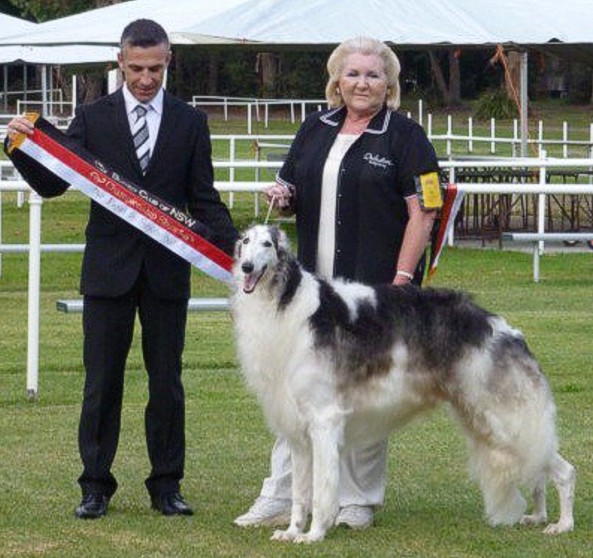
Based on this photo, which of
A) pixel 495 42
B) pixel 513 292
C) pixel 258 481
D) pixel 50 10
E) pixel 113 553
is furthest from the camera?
pixel 50 10

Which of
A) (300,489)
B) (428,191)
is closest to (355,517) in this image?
(300,489)

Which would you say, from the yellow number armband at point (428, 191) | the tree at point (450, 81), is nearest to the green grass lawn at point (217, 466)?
the yellow number armband at point (428, 191)

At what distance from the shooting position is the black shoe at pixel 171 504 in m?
8.32

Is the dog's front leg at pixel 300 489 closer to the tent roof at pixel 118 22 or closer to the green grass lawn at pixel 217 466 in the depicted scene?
the green grass lawn at pixel 217 466

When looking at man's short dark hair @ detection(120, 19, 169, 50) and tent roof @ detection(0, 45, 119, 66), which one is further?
tent roof @ detection(0, 45, 119, 66)

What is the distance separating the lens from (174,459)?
8453 millimetres

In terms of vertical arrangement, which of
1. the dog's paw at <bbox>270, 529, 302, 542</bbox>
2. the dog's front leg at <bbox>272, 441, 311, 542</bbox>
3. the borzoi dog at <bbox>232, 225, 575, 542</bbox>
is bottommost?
the dog's paw at <bbox>270, 529, 302, 542</bbox>

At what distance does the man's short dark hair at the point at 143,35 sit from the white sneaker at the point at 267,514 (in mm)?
2189

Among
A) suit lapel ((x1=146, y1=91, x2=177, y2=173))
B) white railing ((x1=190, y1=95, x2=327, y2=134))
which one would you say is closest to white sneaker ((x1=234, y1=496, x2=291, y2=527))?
suit lapel ((x1=146, y1=91, x2=177, y2=173))

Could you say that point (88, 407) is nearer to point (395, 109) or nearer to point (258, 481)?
point (258, 481)

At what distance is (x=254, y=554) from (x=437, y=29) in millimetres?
16957

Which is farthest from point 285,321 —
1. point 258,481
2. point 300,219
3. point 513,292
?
point 513,292

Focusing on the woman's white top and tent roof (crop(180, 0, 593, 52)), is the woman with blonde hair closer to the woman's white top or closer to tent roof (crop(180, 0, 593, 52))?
the woman's white top

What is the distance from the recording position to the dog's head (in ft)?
24.3
